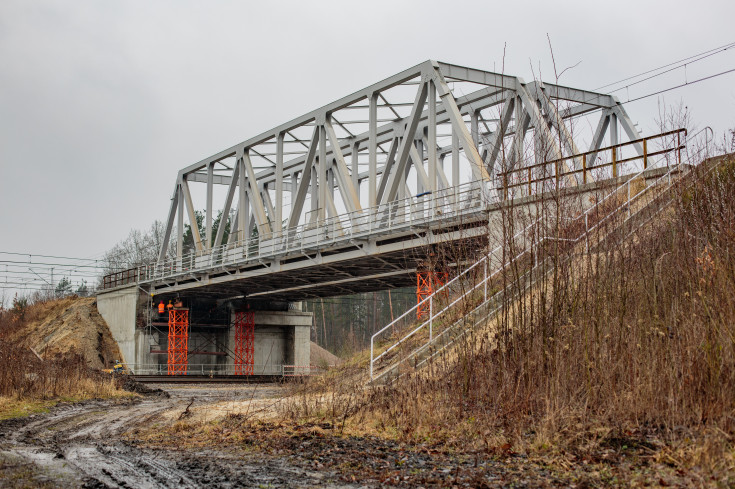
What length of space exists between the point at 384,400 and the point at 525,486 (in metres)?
4.88

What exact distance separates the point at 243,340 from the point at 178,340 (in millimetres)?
4391

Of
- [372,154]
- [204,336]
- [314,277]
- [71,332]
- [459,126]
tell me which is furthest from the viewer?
[204,336]

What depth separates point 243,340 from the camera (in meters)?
48.8

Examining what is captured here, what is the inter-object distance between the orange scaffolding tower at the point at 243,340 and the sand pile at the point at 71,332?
7749 mm

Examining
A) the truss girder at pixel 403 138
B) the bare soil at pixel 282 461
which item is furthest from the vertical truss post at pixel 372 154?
the bare soil at pixel 282 461

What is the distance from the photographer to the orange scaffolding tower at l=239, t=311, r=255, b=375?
158 feet

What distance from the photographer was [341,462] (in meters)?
7.64

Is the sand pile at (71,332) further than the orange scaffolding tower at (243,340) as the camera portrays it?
No

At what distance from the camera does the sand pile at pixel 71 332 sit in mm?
42688

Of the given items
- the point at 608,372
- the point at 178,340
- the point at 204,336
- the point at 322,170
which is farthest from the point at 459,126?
the point at 204,336

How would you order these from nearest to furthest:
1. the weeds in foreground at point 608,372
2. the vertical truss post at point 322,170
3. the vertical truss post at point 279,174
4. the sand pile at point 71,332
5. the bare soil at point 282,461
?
the bare soil at point 282,461 < the weeds in foreground at point 608,372 < the vertical truss post at point 322,170 < the vertical truss post at point 279,174 < the sand pile at point 71,332

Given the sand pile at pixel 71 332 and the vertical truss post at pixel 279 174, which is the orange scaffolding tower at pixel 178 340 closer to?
the sand pile at pixel 71 332

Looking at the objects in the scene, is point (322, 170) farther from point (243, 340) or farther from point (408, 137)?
point (243, 340)

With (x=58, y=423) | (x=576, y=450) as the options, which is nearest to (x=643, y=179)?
(x=576, y=450)
